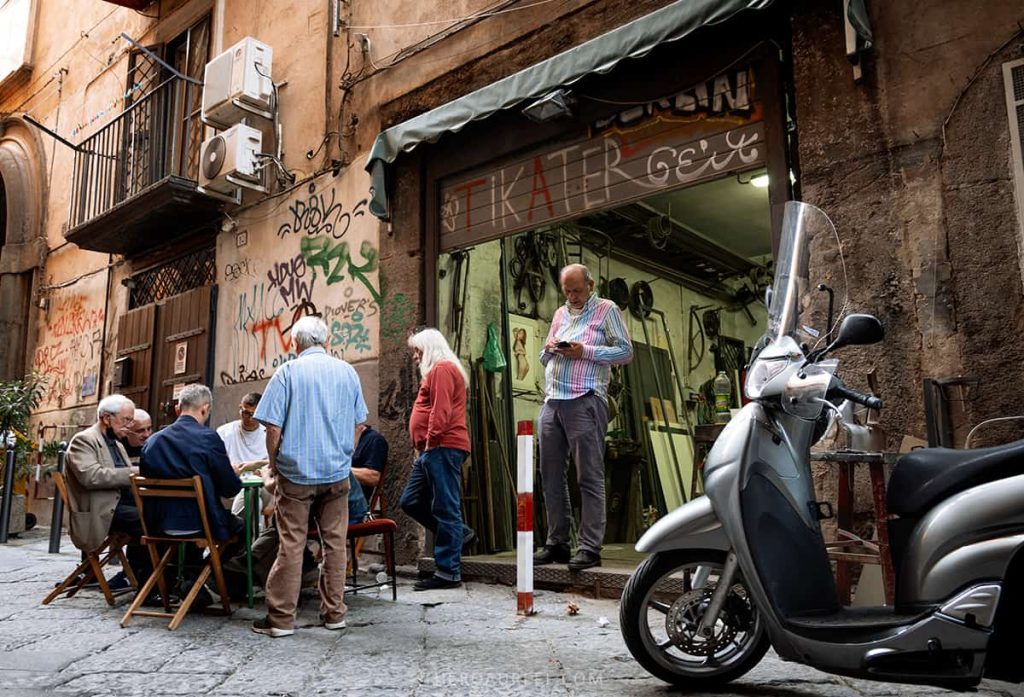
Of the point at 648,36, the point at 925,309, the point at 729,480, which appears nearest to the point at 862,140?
the point at 925,309

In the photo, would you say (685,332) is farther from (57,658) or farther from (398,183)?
(57,658)

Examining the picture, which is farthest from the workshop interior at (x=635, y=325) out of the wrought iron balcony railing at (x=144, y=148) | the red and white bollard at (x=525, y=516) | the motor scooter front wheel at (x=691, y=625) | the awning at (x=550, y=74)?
the wrought iron balcony railing at (x=144, y=148)

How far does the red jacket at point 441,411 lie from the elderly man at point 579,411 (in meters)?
0.55

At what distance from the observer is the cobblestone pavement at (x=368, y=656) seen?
3.20 m

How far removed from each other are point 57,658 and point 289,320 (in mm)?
4882

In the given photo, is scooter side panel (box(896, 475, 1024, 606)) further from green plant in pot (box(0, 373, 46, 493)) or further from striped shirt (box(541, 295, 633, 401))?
green plant in pot (box(0, 373, 46, 493))

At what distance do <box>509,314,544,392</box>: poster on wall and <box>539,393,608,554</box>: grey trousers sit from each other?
2.20 metres

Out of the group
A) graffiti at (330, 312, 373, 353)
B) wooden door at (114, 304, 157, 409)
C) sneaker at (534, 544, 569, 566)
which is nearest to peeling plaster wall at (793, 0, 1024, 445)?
sneaker at (534, 544, 569, 566)

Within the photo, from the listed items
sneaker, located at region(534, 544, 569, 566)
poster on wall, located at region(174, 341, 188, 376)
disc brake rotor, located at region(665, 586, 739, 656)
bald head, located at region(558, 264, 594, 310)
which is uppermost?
poster on wall, located at region(174, 341, 188, 376)

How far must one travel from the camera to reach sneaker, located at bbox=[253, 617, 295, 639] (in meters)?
4.23

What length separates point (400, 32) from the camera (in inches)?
306

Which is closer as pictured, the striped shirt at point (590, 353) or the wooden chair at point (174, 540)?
the wooden chair at point (174, 540)

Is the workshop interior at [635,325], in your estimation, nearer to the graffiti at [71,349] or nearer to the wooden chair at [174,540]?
the wooden chair at [174,540]

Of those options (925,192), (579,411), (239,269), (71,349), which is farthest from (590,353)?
(71,349)
